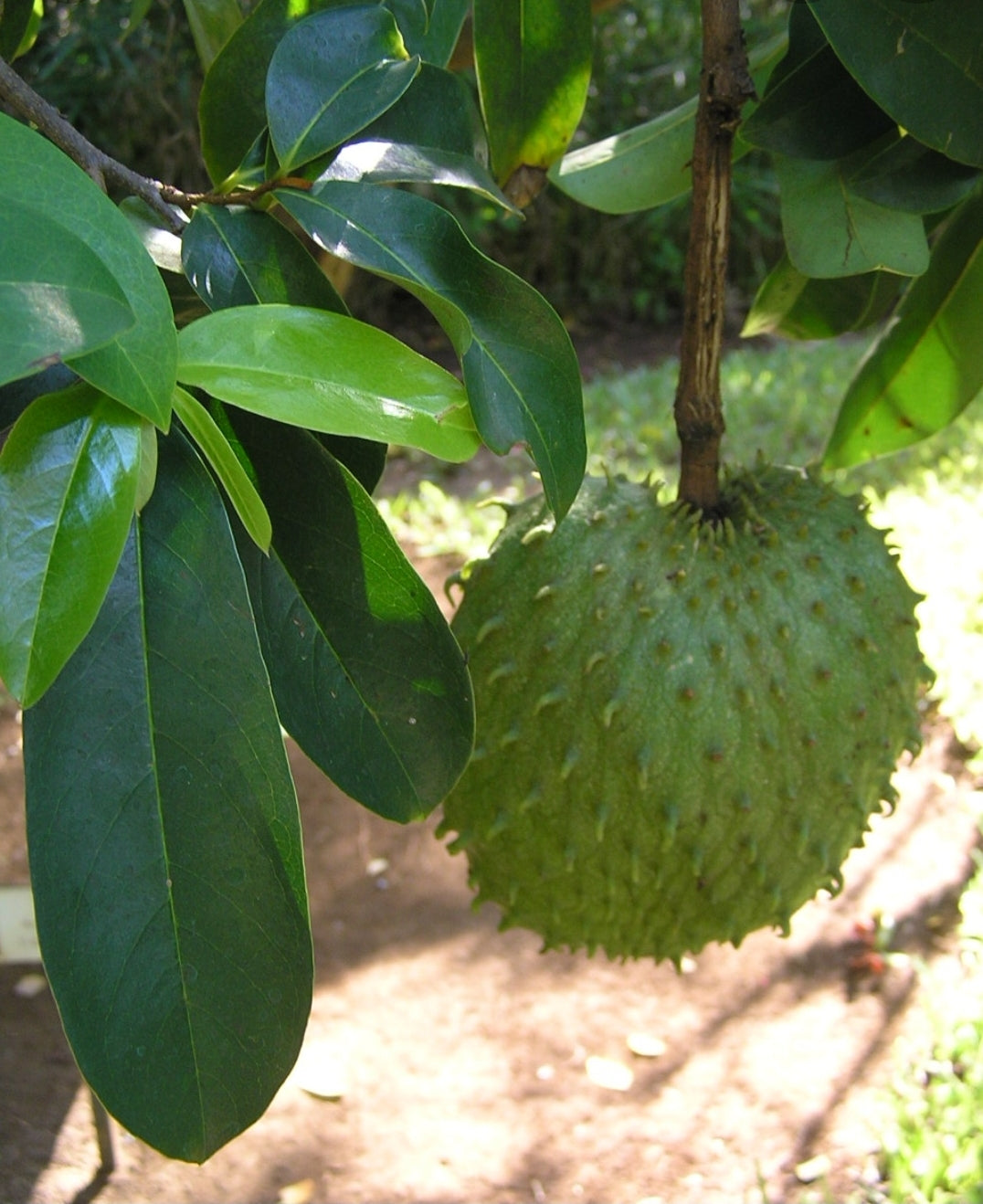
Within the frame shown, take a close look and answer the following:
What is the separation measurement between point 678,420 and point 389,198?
1.12 feet

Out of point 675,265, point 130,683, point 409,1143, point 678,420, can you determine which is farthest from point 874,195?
point 675,265

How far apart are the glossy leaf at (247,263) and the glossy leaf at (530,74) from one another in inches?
10.1

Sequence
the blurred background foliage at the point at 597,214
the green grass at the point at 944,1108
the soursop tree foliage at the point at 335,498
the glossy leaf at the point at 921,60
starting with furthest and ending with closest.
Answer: the blurred background foliage at the point at 597,214
the green grass at the point at 944,1108
the glossy leaf at the point at 921,60
the soursop tree foliage at the point at 335,498

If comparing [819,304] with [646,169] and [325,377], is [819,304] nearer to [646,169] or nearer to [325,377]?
[646,169]

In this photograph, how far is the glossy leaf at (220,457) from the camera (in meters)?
0.55

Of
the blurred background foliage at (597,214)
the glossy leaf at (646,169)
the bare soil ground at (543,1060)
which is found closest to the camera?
the glossy leaf at (646,169)

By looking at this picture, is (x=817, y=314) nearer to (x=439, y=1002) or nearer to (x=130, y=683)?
(x=130, y=683)

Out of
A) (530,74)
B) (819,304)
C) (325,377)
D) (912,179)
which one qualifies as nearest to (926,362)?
(819,304)

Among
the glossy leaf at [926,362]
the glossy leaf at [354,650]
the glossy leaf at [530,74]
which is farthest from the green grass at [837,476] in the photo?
the glossy leaf at [354,650]

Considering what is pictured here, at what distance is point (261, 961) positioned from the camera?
0.57m

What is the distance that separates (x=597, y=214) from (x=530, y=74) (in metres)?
5.25

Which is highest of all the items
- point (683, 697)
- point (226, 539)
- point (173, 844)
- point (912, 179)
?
point (912, 179)

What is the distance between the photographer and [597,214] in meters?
5.86

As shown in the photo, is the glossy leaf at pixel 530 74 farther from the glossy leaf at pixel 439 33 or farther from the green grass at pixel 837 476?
the green grass at pixel 837 476
